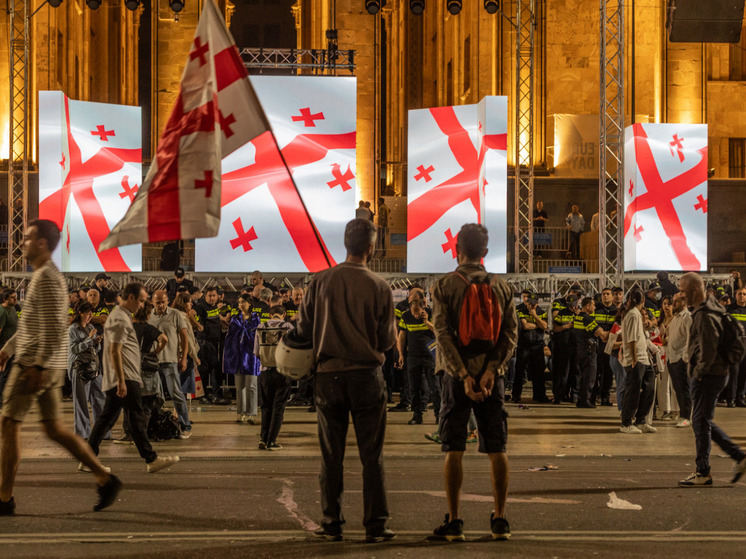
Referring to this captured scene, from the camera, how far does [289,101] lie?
2102 cm

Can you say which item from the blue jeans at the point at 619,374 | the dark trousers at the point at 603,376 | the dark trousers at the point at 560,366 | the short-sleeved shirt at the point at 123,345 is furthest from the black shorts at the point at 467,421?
the dark trousers at the point at 560,366

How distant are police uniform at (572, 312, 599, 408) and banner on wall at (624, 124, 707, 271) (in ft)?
19.1

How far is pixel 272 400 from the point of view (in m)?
11.1

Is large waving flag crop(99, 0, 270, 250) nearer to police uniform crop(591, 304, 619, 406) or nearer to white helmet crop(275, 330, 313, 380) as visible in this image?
white helmet crop(275, 330, 313, 380)

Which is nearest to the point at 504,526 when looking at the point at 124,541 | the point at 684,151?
the point at 124,541

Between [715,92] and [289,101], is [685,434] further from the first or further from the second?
[715,92]

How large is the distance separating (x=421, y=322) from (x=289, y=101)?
27.6 ft

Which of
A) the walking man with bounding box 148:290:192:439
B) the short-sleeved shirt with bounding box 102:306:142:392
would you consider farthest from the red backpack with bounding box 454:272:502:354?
the walking man with bounding box 148:290:192:439

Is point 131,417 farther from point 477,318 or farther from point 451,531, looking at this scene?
point 477,318

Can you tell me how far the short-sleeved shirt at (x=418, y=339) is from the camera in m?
14.0

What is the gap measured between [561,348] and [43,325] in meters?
11.4

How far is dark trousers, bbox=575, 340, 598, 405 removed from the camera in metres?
16.1

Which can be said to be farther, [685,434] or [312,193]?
[312,193]

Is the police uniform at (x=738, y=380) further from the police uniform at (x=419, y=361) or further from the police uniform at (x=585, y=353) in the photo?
the police uniform at (x=419, y=361)
